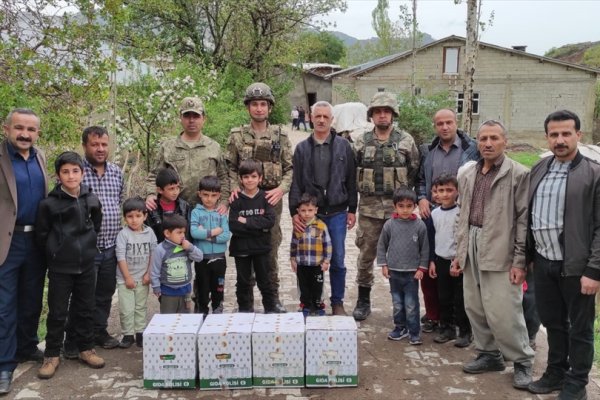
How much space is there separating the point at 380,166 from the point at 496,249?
1.69m

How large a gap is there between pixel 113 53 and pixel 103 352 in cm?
458

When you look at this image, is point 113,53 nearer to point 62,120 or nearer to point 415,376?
point 62,120

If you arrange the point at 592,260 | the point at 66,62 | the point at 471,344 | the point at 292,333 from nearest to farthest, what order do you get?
1. the point at 592,260
2. the point at 292,333
3. the point at 471,344
4. the point at 66,62

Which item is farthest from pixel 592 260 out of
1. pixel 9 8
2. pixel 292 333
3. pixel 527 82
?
pixel 527 82

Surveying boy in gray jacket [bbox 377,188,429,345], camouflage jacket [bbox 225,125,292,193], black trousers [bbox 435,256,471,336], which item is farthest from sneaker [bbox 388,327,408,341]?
camouflage jacket [bbox 225,125,292,193]

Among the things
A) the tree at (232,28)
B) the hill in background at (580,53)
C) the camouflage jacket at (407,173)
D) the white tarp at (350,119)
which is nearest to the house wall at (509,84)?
the tree at (232,28)

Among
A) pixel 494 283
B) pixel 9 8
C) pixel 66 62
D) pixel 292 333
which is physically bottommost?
pixel 292 333

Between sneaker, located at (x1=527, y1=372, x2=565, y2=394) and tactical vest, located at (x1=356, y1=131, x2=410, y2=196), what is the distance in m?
2.22

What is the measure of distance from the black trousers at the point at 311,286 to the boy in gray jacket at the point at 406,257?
0.70 m

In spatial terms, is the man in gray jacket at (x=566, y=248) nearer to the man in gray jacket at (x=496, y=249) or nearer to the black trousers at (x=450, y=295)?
the man in gray jacket at (x=496, y=249)

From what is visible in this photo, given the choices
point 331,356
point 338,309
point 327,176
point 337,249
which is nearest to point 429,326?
point 338,309

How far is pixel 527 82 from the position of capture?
105 feet

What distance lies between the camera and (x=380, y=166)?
5805 mm

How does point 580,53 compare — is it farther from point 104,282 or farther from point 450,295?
point 104,282
